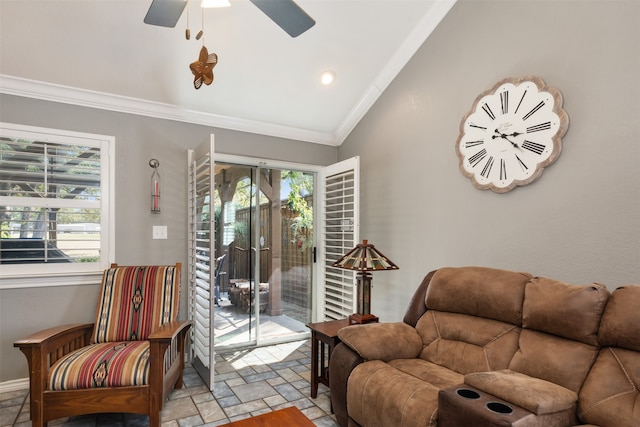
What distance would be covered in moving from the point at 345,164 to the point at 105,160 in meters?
2.25

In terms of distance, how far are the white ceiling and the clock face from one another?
0.98 m

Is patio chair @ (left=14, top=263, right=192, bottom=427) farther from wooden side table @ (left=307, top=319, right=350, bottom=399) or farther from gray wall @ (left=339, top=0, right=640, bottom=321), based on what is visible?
gray wall @ (left=339, top=0, right=640, bottom=321)

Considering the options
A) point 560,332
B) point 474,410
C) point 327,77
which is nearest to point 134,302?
point 474,410

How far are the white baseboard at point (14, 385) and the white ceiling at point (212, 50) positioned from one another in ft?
7.56

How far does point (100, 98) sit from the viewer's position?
3.04 m

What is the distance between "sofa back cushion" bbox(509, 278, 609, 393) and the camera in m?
1.60

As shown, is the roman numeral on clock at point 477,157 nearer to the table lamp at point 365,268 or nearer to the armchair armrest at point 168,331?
the table lamp at point 365,268

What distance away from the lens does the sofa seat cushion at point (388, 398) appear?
5.24ft

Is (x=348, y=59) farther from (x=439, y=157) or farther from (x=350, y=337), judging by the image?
(x=350, y=337)

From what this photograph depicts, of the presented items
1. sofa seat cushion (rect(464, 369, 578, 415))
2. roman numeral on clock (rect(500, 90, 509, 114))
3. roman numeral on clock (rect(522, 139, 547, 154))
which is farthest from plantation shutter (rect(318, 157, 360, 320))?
sofa seat cushion (rect(464, 369, 578, 415))

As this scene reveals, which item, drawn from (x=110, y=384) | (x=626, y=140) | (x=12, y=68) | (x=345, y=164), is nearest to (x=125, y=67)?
(x=12, y=68)

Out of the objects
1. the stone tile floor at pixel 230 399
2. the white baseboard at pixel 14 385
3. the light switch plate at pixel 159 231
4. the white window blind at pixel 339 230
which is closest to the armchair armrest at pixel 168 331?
the stone tile floor at pixel 230 399

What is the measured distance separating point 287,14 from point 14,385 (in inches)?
135

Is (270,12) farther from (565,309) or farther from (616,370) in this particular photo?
(616,370)
